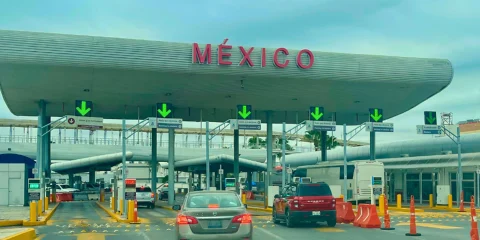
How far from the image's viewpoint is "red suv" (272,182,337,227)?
2214 centimetres

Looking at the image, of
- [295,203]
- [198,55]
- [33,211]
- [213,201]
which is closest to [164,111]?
[198,55]

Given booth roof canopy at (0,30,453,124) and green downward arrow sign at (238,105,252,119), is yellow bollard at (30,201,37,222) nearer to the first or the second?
booth roof canopy at (0,30,453,124)

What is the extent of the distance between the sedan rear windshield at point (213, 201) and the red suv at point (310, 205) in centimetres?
817

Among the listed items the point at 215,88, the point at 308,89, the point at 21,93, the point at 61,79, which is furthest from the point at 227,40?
the point at 21,93

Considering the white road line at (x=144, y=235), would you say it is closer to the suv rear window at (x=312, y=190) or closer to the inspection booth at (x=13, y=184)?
the suv rear window at (x=312, y=190)

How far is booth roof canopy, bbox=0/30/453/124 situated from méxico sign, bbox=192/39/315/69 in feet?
0.61

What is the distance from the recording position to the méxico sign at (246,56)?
3309cm

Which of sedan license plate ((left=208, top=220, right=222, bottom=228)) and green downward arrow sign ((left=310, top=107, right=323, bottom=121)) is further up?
green downward arrow sign ((left=310, top=107, right=323, bottom=121))

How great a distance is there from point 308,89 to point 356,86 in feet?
9.93

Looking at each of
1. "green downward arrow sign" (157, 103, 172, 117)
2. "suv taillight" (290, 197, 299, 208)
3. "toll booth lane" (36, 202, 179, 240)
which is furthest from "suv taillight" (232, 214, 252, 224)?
"green downward arrow sign" (157, 103, 172, 117)

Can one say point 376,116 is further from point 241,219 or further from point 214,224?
point 214,224

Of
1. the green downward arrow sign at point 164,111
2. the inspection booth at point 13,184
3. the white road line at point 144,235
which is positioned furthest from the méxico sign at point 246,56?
the inspection booth at point 13,184

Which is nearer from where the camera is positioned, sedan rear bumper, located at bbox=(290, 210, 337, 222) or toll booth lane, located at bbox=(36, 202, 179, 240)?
toll booth lane, located at bbox=(36, 202, 179, 240)

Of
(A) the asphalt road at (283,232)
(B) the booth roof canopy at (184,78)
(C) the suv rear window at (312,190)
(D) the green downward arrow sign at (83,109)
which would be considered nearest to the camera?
(A) the asphalt road at (283,232)
